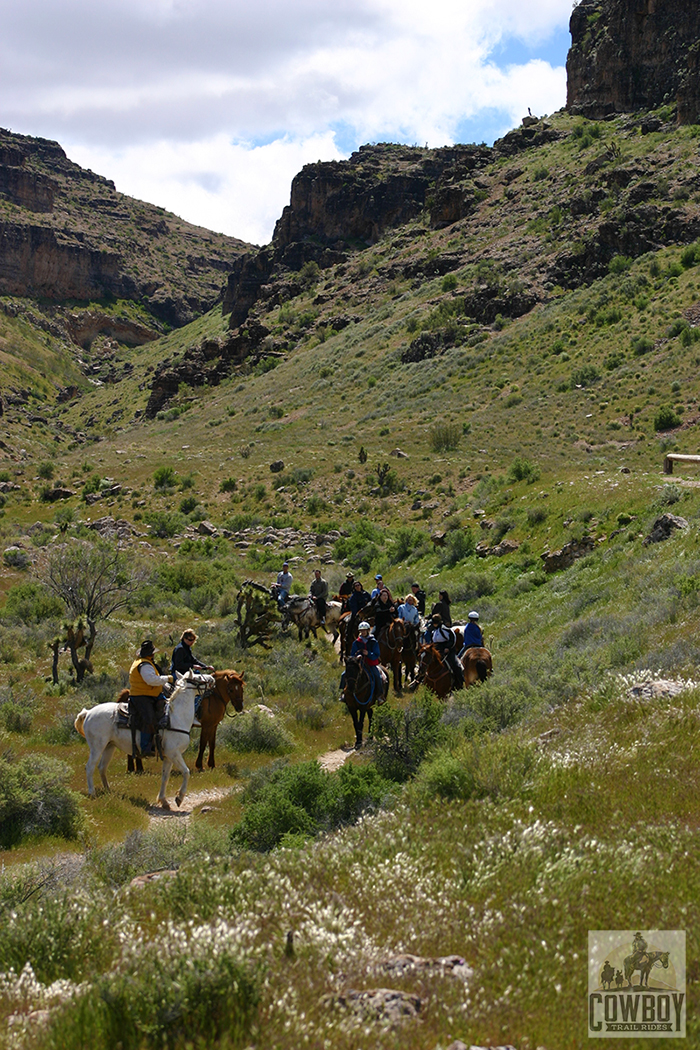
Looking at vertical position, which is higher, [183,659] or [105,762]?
[183,659]

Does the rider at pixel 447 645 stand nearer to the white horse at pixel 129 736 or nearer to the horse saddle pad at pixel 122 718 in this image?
the white horse at pixel 129 736

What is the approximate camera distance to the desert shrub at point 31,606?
21375 mm

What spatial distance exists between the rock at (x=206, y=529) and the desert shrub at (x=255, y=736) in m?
21.9

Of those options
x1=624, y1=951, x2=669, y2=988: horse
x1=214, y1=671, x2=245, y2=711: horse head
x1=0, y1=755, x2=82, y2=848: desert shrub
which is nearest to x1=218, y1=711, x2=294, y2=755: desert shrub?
x1=214, y1=671, x2=245, y2=711: horse head

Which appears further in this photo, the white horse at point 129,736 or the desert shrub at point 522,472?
the desert shrub at point 522,472

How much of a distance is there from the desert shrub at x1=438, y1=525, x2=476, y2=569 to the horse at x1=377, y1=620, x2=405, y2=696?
371 inches

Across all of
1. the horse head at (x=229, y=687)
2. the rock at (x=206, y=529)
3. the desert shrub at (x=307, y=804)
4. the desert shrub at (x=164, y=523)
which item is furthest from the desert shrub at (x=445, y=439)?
the desert shrub at (x=307, y=804)

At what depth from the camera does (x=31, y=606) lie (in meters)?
21.7

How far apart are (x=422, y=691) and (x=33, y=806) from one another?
557 centimetres

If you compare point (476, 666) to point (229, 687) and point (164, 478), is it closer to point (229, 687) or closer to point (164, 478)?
point (229, 687)

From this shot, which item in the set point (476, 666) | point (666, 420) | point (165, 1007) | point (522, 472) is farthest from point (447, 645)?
point (666, 420)

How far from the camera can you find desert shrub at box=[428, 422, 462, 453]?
3981cm

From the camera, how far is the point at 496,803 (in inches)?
253

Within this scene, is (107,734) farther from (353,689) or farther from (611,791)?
(611,791)
